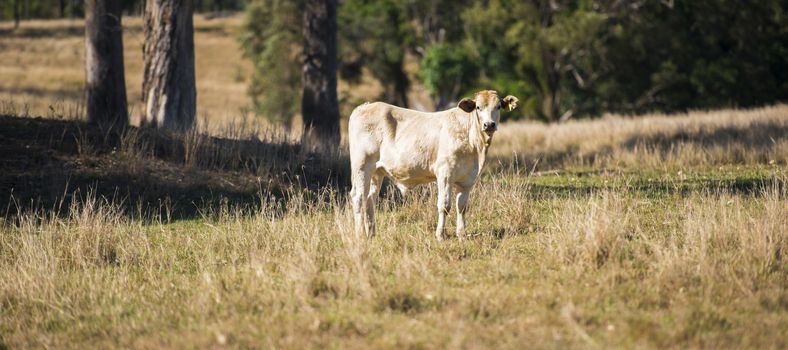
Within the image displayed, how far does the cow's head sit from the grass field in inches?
58.3

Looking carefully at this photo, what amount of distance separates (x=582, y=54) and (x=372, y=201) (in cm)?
3367

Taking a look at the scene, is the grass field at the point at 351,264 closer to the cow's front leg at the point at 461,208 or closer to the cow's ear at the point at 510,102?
the cow's front leg at the point at 461,208

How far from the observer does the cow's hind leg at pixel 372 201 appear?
1064 cm

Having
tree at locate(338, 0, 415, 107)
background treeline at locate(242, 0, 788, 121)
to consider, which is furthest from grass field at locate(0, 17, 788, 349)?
tree at locate(338, 0, 415, 107)

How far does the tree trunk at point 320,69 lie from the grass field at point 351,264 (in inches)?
181

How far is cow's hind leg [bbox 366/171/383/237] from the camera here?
10637 mm

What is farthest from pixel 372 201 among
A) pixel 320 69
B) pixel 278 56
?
pixel 278 56

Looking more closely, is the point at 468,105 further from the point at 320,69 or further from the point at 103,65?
the point at 103,65

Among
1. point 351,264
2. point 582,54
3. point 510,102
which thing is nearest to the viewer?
point 351,264

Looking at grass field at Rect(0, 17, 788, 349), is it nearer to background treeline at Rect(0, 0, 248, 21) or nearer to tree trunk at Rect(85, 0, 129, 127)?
tree trunk at Rect(85, 0, 129, 127)

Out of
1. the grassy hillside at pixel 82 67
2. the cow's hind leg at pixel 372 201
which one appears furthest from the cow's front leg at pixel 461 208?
Result: the grassy hillside at pixel 82 67

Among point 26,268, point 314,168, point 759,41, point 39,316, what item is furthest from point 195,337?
point 759,41

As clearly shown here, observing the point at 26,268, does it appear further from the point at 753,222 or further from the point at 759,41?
the point at 759,41

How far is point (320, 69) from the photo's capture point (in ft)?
66.4
